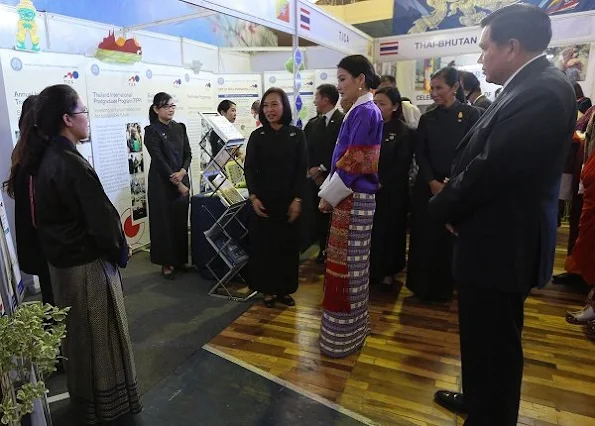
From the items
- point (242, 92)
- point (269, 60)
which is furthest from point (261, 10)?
point (269, 60)

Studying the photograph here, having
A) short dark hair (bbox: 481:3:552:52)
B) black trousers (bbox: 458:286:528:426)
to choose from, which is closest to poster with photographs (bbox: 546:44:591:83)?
short dark hair (bbox: 481:3:552:52)

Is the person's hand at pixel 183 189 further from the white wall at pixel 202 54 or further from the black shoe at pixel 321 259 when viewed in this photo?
the white wall at pixel 202 54

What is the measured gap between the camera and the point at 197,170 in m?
5.25

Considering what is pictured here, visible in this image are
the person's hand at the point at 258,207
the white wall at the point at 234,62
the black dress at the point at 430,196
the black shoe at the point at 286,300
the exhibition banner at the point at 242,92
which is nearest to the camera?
the black dress at the point at 430,196

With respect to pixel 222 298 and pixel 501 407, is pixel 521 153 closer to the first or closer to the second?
pixel 501 407

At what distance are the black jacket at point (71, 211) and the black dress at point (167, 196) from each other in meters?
1.85

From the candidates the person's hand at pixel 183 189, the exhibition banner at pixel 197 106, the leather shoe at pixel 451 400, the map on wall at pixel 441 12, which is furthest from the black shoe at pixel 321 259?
the map on wall at pixel 441 12

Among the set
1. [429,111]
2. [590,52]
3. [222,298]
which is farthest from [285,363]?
[590,52]

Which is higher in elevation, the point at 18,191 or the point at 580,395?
the point at 18,191

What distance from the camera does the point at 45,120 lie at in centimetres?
156

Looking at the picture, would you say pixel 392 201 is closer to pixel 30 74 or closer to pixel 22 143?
pixel 22 143

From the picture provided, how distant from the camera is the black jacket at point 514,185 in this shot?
1242 millimetres

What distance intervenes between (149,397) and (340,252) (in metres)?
1.15

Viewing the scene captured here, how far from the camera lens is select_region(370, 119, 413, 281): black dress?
2975 mm
